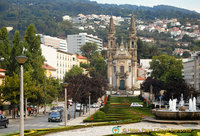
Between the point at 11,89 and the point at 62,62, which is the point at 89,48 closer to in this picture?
the point at 62,62

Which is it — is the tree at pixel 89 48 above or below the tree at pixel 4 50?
above

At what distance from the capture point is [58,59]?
11838 centimetres

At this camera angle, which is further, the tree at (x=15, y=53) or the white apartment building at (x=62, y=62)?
the white apartment building at (x=62, y=62)

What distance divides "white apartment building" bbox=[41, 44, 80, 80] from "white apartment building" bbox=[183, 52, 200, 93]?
4309 centimetres

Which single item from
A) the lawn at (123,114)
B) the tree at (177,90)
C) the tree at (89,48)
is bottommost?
the lawn at (123,114)

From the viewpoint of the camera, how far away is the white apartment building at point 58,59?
110000 millimetres

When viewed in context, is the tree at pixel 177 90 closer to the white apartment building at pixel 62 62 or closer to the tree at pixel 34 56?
the tree at pixel 34 56

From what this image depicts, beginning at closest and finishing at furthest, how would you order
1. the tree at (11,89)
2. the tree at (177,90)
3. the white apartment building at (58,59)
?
the tree at (11,89) < the tree at (177,90) < the white apartment building at (58,59)

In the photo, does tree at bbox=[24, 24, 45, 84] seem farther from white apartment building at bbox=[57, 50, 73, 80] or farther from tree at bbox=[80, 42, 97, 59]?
tree at bbox=[80, 42, 97, 59]

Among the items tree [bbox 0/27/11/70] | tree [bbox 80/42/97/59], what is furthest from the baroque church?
tree [bbox 80/42/97/59]

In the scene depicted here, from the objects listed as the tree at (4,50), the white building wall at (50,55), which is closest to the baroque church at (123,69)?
the white building wall at (50,55)

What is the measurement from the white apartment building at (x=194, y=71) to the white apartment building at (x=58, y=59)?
43.1 m

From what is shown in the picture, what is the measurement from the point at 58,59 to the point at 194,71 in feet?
149

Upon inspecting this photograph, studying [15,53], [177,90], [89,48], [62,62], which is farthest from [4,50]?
[89,48]
